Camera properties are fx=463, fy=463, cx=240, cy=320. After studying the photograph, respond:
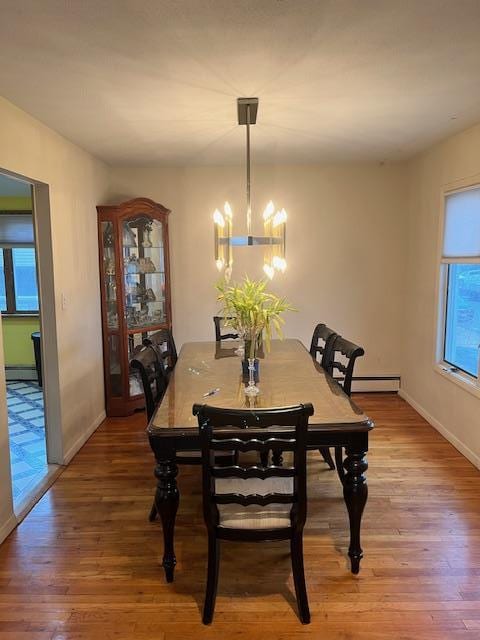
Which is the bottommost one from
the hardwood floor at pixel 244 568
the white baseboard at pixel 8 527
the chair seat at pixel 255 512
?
the hardwood floor at pixel 244 568

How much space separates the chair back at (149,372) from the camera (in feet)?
8.43

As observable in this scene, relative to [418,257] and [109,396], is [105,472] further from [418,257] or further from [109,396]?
[418,257]

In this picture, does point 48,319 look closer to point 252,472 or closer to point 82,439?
point 82,439

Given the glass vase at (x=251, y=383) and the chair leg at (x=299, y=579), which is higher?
the glass vase at (x=251, y=383)

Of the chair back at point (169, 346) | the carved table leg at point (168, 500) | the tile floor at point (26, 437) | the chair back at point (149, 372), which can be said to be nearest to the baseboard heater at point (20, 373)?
the tile floor at point (26, 437)

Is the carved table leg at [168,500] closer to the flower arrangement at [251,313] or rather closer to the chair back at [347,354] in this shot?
the flower arrangement at [251,313]

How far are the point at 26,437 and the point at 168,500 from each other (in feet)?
7.88

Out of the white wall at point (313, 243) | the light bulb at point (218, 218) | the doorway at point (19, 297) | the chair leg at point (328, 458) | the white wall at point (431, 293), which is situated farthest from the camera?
the doorway at point (19, 297)

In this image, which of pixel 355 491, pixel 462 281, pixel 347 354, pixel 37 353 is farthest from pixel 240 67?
pixel 37 353

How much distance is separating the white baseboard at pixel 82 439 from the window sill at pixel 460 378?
3.03 meters

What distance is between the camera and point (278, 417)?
178cm

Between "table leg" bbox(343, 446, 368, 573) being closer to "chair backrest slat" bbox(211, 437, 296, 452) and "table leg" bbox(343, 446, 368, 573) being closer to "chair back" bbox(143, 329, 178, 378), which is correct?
"chair backrest slat" bbox(211, 437, 296, 452)

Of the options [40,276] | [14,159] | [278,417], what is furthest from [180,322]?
[278,417]

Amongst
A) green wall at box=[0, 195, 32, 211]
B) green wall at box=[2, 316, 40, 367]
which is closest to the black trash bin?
green wall at box=[2, 316, 40, 367]
